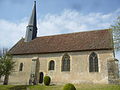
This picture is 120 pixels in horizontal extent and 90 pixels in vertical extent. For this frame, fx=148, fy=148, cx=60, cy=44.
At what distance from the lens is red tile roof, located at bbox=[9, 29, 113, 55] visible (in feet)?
79.0

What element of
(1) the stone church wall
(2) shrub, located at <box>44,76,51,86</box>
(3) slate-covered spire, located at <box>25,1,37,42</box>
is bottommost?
(2) shrub, located at <box>44,76,51,86</box>

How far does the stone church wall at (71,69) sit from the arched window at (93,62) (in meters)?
0.49

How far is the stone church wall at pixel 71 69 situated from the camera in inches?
873

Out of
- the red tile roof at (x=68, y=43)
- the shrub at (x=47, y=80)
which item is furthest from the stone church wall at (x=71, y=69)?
the shrub at (x=47, y=80)

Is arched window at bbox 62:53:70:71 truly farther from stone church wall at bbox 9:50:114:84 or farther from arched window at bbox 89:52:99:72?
arched window at bbox 89:52:99:72

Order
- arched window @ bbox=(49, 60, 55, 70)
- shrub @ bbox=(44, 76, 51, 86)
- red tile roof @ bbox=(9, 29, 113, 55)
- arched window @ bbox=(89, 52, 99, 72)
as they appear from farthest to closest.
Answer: arched window @ bbox=(49, 60, 55, 70), red tile roof @ bbox=(9, 29, 113, 55), shrub @ bbox=(44, 76, 51, 86), arched window @ bbox=(89, 52, 99, 72)

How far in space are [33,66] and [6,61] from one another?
4.63m

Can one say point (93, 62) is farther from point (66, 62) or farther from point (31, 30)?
point (31, 30)

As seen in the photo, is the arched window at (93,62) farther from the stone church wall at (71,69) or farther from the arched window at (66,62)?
the arched window at (66,62)

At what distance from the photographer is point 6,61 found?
2506 cm

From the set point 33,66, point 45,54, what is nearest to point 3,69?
point 33,66

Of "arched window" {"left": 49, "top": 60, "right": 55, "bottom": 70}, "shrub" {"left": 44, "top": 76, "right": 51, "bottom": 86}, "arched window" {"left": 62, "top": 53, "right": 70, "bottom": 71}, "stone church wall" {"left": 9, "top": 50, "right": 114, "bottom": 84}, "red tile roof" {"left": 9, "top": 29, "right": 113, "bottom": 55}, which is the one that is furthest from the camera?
"arched window" {"left": 49, "top": 60, "right": 55, "bottom": 70}

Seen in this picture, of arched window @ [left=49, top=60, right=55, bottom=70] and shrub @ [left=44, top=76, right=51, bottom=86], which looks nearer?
shrub @ [left=44, top=76, right=51, bottom=86]

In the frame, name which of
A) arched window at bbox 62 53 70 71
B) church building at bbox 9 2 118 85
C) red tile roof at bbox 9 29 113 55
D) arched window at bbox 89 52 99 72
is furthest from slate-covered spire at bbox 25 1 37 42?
arched window at bbox 89 52 99 72
